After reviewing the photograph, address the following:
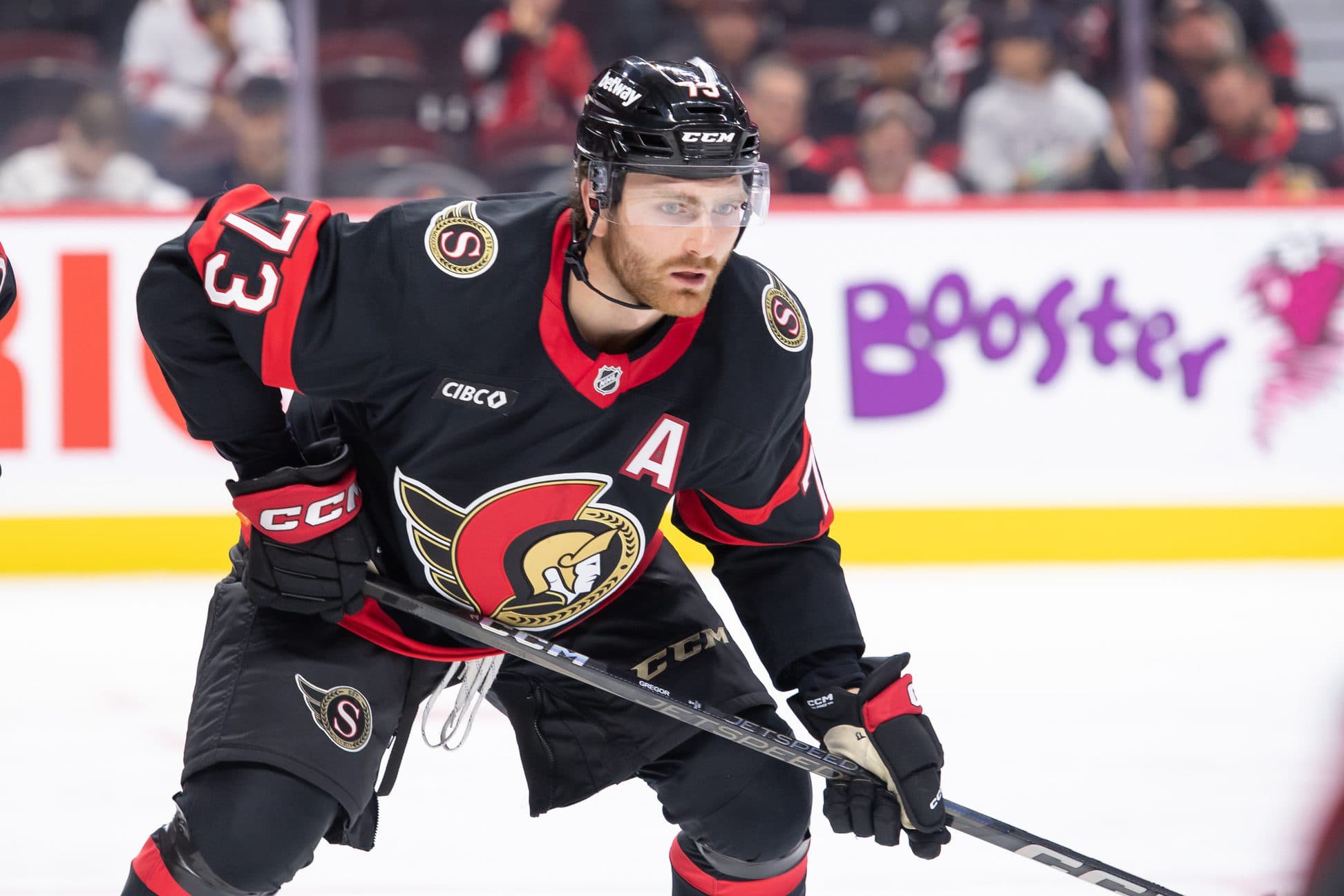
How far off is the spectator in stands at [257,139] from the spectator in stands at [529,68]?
0.72m

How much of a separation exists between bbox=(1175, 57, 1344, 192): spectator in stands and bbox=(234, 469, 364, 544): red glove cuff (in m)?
4.02

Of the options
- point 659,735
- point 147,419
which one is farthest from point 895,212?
point 659,735

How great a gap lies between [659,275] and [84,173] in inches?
137

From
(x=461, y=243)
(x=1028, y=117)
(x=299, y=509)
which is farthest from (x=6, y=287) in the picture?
(x=1028, y=117)

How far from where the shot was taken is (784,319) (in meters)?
2.07

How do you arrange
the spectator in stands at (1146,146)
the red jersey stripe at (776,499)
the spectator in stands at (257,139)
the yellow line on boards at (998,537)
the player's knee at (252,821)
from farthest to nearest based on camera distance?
1. the spectator in stands at (1146,146)
2. the spectator in stands at (257,139)
3. the yellow line on boards at (998,537)
4. the red jersey stripe at (776,499)
5. the player's knee at (252,821)

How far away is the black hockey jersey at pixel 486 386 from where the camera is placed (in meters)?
1.95

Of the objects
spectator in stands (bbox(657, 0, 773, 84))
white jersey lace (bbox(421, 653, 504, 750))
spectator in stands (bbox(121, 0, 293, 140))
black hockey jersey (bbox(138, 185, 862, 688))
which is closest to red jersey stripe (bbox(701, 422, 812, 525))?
black hockey jersey (bbox(138, 185, 862, 688))

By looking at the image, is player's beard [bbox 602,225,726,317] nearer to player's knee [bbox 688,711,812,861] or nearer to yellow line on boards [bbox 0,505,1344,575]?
player's knee [bbox 688,711,812,861]

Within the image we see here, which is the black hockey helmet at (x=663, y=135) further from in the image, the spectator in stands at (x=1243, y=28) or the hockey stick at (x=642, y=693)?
the spectator in stands at (x=1243, y=28)

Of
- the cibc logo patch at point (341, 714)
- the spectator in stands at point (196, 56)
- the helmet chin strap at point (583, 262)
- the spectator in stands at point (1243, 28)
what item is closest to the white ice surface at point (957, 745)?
the cibc logo patch at point (341, 714)

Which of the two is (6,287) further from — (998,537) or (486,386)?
(998,537)

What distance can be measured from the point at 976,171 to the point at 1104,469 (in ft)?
3.92

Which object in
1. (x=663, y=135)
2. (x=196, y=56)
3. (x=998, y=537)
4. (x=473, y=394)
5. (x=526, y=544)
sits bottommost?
(x=998, y=537)
